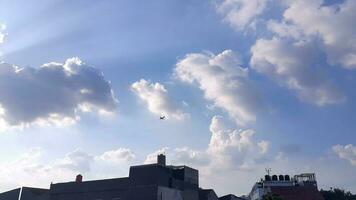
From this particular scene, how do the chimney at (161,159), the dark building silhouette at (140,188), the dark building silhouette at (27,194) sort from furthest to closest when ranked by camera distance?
the dark building silhouette at (27,194) < the chimney at (161,159) < the dark building silhouette at (140,188)

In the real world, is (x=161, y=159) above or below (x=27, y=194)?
above

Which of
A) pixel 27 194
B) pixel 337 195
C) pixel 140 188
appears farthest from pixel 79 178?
pixel 337 195

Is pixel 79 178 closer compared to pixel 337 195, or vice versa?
pixel 79 178

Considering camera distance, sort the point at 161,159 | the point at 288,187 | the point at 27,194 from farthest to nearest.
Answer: the point at 288,187
the point at 27,194
the point at 161,159

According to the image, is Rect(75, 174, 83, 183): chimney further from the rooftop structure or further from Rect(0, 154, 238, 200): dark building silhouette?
the rooftop structure

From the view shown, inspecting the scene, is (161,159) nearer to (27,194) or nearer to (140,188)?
(140,188)

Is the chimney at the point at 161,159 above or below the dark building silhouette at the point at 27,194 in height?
above

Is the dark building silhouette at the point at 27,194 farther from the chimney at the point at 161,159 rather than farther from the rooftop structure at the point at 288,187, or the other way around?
the rooftop structure at the point at 288,187

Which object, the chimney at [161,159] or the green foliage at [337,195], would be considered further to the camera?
the green foliage at [337,195]

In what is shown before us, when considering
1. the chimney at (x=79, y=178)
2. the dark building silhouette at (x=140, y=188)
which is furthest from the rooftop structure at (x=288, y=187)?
the chimney at (x=79, y=178)

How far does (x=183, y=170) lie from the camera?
214ft

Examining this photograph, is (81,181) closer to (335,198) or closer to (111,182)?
(111,182)

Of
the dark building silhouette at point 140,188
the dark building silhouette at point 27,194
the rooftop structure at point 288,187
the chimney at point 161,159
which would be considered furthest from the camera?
the rooftop structure at point 288,187

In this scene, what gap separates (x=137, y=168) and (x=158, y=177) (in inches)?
Result: 147
